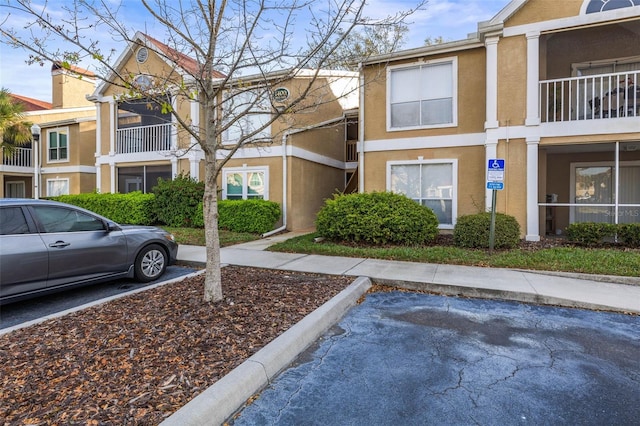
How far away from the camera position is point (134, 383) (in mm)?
2873

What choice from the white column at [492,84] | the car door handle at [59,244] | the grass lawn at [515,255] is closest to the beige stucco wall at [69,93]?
the grass lawn at [515,255]

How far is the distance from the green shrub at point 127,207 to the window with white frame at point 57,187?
7052 mm

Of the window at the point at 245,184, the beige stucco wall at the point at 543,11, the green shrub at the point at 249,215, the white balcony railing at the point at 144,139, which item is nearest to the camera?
the beige stucco wall at the point at 543,11

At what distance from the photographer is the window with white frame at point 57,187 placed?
19828 mm

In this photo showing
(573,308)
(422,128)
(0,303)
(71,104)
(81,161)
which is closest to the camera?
(0,303)

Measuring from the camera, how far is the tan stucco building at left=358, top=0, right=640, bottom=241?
31.3 feet

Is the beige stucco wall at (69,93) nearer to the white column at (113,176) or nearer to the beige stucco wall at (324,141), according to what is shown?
the white column at (113,176)

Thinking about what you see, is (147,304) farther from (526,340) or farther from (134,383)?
(526,340)

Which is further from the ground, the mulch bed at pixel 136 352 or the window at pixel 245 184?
the window at pixel 245 184

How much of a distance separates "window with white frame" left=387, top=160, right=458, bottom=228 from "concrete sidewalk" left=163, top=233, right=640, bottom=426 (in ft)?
12.7

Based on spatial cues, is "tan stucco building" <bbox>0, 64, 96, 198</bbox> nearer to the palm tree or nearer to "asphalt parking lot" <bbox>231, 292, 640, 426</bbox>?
the palm tree

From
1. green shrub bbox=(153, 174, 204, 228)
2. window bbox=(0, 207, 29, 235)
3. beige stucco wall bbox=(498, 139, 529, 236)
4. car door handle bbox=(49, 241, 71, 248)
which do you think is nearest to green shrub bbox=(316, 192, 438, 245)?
beige stucco wall bbox=(498, 139, 529, 236)

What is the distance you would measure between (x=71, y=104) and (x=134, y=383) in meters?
26.5

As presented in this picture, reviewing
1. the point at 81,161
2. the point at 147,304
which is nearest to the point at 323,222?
the point at 147,304
